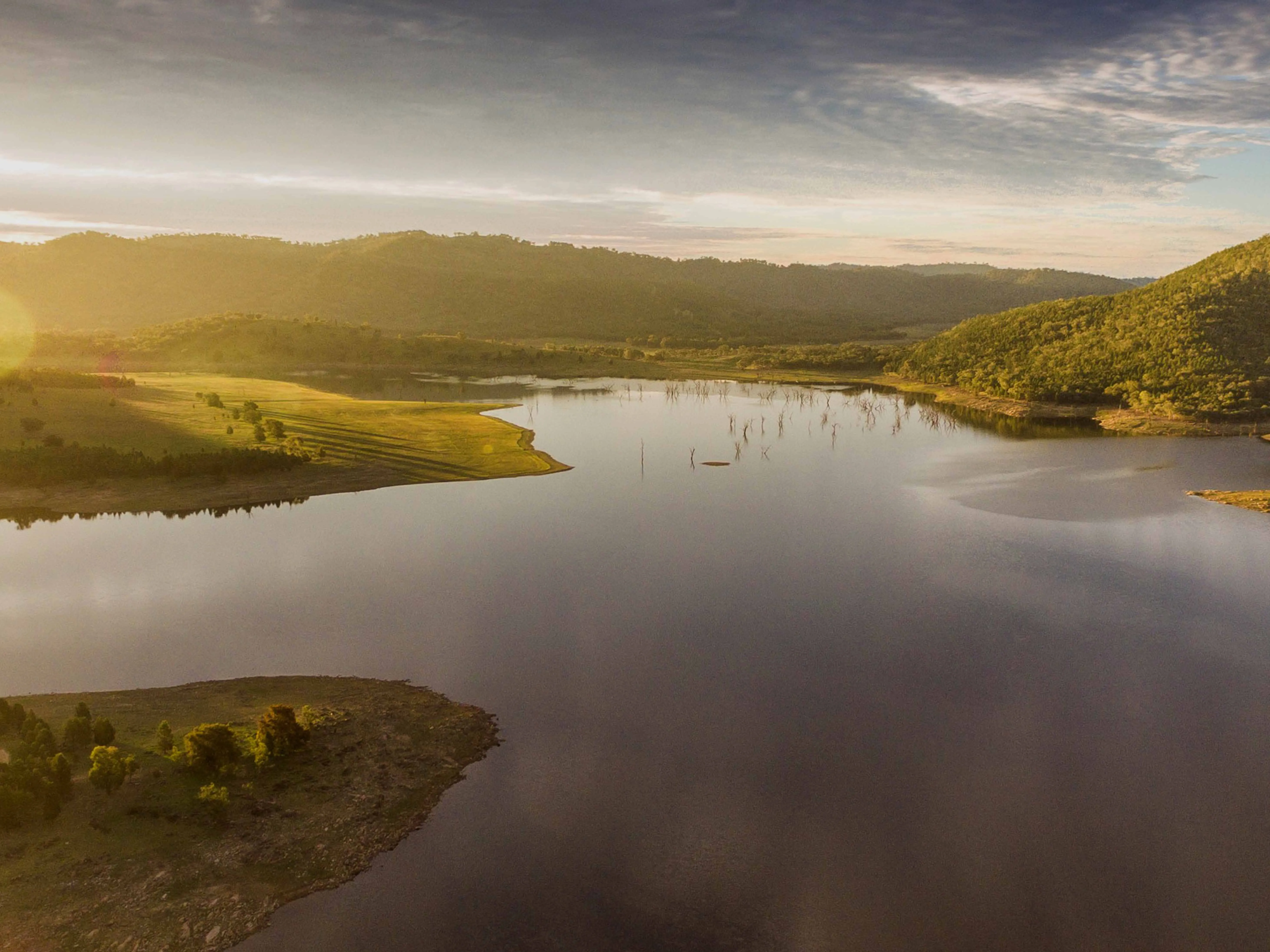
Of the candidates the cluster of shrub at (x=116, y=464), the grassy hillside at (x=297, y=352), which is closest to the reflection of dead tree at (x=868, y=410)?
the grassy hillside at (x=297, y=352)

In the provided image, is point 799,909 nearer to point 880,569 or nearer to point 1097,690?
point 1097,690

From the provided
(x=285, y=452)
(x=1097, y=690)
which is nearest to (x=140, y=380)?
(x=285, y=452)

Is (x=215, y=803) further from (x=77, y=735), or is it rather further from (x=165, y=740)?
(x=77, y=735)

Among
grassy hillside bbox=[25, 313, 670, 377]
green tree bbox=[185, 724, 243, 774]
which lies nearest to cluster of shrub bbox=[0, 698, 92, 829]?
green tree bbox=[185, 724, 243, 774]

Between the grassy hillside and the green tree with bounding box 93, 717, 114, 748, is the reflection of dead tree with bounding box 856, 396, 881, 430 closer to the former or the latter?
the grassy hillside

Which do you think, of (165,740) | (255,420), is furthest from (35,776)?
(255,420)

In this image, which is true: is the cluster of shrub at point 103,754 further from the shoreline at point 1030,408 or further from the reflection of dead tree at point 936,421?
the shoreline at point 1030,408
